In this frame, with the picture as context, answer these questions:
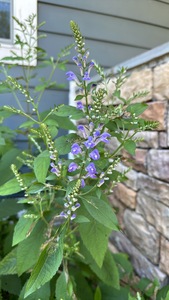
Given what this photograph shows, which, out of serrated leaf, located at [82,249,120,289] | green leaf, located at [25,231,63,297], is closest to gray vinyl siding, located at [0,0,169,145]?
serrated leaf, located at [82,249,120,289]

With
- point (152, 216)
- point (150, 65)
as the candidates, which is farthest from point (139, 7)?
point (152, 216)

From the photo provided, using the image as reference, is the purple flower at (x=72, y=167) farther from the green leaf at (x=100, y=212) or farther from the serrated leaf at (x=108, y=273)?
the serrated leaf at (x=108, y=273)

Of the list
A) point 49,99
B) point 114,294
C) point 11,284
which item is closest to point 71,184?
point 11,284

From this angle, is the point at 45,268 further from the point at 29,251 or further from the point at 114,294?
the point at 114,294

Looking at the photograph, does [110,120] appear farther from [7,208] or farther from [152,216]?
[152,216]

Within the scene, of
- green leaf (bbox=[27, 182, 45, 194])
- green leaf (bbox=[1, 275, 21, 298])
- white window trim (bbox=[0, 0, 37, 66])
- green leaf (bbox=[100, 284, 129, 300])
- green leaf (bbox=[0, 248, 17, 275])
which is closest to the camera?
green leaf (bbox=[27, 182, 45, 194])

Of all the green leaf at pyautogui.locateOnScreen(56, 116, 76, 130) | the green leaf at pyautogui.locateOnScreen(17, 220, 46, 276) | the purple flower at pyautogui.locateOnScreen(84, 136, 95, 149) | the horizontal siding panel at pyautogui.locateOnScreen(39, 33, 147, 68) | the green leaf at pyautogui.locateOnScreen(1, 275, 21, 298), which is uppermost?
the horizontal siding panel at pyautogui.locateOnScreen(39, 33, 147, 68)

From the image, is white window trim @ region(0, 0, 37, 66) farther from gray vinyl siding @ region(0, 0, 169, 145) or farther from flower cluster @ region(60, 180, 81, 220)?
flower cluster @ region(60, 180, 81, 220)
